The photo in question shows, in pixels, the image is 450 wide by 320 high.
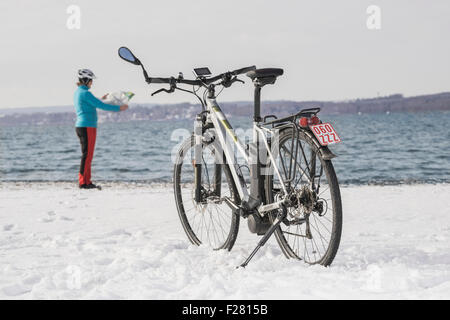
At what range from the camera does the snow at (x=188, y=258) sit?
344 cm

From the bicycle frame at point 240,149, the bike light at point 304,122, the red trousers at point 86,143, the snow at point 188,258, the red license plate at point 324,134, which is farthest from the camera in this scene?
the red trousers at point 86,143

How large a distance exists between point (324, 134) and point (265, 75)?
796 mm

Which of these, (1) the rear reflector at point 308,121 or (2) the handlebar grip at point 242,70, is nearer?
(1) the rear reflector at point 308,121

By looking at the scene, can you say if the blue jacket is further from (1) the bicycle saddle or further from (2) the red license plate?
(2) the red license plate

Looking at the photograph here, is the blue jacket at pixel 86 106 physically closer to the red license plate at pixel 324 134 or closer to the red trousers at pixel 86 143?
the red trousers at pixel 86 143

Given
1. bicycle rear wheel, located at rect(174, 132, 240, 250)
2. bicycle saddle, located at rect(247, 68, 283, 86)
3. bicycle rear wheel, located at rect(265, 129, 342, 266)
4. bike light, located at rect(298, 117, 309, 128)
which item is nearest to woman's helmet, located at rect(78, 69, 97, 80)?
bicycle rear wheel, located at rect(174, 132, 240, 250)

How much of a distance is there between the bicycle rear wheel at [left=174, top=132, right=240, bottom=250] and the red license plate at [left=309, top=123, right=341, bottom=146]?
113 cm

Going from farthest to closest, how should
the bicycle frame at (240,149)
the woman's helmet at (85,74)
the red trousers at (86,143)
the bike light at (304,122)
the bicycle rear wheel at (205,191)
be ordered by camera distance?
1. the red trousers at (86,143)
2. the woman's helmet at (85,74)
3. the bicycle rear wheel at (205,191)
4. the bicycle frame at (240,149)
5. the bike light at (304,122)

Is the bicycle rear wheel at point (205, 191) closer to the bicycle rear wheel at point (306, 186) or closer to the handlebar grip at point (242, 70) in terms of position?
the bicycle rear wheel at point (306, 186)

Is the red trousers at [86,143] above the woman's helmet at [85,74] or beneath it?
beneath

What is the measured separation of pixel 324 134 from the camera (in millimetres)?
3648

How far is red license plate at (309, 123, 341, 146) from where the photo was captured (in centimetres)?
361

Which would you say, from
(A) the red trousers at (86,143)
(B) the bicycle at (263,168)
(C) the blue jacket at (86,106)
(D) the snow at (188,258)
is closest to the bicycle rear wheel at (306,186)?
(B) the bicycle at (263,168)

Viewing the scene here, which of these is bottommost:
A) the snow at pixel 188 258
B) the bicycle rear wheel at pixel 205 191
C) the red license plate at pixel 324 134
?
the snow at pixel 188 258
